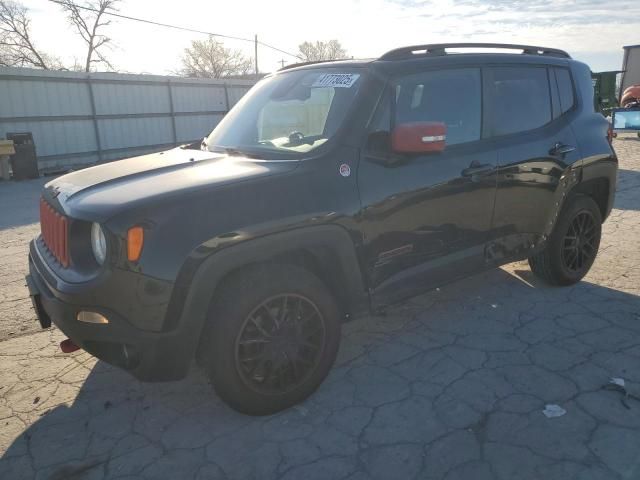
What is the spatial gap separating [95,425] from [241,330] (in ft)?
3.42

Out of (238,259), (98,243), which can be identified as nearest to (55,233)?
(98,243)

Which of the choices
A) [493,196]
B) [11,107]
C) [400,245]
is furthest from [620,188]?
[11,107]

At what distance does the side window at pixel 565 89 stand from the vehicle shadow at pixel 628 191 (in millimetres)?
3856

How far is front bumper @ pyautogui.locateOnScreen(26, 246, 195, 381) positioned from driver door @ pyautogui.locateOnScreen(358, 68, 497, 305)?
114cm

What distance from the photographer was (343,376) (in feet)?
10.3

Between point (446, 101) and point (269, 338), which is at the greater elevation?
point (446, 101)

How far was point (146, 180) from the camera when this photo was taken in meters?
2.68

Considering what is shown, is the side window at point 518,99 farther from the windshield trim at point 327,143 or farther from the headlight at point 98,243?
the headlight at point 98,243

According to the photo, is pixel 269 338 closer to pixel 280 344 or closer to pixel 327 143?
pixel 280 344

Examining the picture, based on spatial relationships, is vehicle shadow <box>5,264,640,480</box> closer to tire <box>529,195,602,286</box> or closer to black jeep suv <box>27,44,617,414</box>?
black jeep suv <box>27,44,617,414</box>

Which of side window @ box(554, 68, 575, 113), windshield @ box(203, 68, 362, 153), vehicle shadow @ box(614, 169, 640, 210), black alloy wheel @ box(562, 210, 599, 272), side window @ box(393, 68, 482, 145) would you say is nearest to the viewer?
windshield @ box(203, 68, 362, 153)

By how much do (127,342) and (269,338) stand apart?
707 mm

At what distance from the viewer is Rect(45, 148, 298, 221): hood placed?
239cm

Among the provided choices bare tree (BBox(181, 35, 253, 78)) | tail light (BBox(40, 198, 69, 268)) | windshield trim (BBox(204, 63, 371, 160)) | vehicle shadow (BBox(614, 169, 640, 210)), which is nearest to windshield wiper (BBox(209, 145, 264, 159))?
windshield trim (BBox(204, 63, 371, 160))
